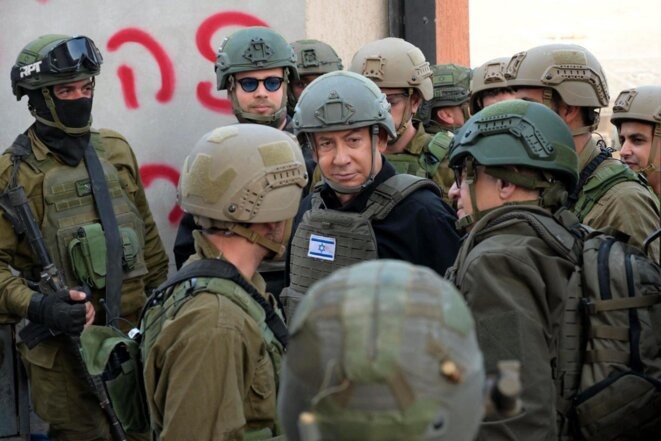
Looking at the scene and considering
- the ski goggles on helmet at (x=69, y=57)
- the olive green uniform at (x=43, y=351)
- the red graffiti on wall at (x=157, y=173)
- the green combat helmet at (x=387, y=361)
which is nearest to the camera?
the green combat helmet at (x=387, y=361)

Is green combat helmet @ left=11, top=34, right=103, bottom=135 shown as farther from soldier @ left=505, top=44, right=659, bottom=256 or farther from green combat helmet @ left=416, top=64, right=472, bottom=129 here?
green combat helmet @ left=416, top=64, right=472, bottom=129

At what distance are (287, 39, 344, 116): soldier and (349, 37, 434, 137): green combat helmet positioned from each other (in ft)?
0.71

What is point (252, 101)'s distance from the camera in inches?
239

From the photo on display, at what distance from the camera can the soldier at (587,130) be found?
4.80m

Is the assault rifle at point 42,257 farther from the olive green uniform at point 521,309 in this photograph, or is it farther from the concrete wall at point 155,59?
the olive green uniform at point 521,309

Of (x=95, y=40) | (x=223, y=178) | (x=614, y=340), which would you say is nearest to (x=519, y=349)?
(x=614, y=340)

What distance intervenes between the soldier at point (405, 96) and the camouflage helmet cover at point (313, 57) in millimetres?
250

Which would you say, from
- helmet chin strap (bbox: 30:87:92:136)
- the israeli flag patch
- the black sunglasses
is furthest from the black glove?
the black sunglasses

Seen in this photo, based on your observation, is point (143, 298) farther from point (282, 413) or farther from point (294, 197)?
point (282, 413)

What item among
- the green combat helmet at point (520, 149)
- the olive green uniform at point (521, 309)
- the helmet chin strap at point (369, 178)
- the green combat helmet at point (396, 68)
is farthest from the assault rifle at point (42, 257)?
the olive green uniform at point (521, 309)

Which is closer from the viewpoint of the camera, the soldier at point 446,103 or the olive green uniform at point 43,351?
the olive green uniform at point 43,351

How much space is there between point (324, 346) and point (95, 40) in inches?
198

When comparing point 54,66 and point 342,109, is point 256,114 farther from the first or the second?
point 342,109

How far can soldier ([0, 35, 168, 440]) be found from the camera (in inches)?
215
